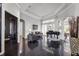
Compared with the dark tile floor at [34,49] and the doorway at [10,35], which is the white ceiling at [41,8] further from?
the dark tile floor at [34,49]

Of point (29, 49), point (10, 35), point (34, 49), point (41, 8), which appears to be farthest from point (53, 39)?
point (10, 35)

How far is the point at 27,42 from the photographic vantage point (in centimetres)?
259

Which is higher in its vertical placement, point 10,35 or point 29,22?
point 29,22

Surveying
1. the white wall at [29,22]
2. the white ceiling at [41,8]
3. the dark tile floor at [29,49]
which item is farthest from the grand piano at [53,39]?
the white ceiling at [41,8]

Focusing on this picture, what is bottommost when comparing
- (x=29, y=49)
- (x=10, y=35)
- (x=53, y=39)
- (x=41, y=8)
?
(x=29, y=49)

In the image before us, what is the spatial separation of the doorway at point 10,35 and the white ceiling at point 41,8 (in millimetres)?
394

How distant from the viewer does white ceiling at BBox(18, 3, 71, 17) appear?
8.29 ft

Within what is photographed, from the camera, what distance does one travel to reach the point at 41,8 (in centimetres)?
257

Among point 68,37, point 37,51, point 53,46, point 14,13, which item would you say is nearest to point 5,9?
point 14,13

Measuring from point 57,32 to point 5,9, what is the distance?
54.7 inches

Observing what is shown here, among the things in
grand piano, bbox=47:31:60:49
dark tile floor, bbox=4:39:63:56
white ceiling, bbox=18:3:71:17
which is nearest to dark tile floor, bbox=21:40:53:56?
dark tile floor, bbox=4:39:63:56

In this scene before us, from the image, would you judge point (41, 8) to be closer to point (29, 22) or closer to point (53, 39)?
point (29, 22)

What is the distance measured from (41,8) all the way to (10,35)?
3.37 ft

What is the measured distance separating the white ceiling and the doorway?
0.39m
